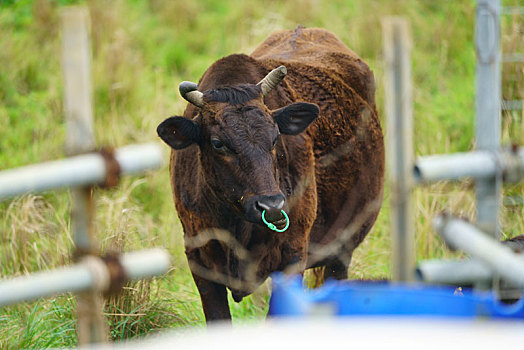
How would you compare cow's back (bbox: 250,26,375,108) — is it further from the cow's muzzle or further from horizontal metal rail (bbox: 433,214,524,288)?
horizontal metal rail (bbox: 433,214,524,288)

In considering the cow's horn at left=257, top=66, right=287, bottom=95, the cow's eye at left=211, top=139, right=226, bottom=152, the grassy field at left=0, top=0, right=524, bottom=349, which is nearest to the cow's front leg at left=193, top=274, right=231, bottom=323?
the grassy field at left=0, top=0, right=524, bottom=349

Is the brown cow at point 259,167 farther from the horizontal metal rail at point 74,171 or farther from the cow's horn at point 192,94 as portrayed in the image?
the horizontal metal rail at point 74,171

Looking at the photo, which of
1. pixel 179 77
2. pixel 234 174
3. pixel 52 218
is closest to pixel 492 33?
pixel 234 174

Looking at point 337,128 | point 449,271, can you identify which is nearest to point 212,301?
point 337,128

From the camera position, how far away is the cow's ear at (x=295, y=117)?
457 centimetres

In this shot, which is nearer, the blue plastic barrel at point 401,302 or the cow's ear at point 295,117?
the blue plastic barrel at point 401,302

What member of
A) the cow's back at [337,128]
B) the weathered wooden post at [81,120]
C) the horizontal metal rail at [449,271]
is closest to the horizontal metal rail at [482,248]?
the horizontal metal rail at [449,271]

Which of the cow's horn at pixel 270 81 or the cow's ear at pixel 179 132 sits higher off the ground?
the cow's horn at pixel 270 81

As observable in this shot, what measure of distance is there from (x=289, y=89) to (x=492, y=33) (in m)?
2.56

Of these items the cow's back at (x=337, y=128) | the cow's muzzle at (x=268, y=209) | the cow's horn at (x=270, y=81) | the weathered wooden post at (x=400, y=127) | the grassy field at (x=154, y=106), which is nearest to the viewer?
the weathered wooden post at (x=400, y=127)

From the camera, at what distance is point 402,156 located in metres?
2.41

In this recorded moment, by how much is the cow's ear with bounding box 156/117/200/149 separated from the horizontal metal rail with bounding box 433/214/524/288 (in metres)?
2.17

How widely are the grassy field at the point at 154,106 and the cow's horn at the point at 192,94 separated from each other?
962 millimetres

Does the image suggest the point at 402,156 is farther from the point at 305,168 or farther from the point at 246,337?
the point at 305,168
